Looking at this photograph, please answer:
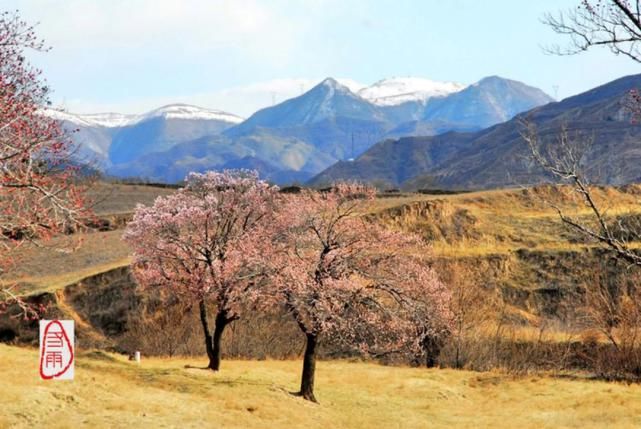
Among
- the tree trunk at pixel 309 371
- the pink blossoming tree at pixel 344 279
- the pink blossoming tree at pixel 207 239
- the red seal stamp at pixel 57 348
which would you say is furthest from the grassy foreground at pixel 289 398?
the red seal stamp at pixel 57 348

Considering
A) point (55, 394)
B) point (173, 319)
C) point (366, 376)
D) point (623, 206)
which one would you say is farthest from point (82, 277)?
point (623, 206)

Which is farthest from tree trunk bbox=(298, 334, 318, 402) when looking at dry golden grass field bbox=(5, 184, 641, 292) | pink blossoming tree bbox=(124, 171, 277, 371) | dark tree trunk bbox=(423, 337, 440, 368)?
dry golden grass field bbox=(5, 184, 641, 292)

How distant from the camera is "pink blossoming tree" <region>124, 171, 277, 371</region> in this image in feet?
115

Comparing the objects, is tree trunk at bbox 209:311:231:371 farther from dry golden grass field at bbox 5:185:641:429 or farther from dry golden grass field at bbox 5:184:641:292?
dry golden grass field at bbox 5:184:641:292

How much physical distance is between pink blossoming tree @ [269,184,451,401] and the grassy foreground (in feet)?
10.00

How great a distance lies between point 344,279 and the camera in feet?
100

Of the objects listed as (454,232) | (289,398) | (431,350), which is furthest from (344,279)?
(454,232)

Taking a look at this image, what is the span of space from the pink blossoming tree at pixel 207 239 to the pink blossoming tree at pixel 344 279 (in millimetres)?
2903

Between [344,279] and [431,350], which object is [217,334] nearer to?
[344,279]

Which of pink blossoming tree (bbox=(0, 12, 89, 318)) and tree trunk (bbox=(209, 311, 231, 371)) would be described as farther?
tree trunk (bbox=(209, 311, 231, 371))

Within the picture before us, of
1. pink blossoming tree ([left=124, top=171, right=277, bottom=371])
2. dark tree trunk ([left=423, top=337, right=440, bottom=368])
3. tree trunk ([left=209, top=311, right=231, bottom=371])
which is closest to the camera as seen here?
pink blossoming tree ([left=124, top=171, right=277, bottom=371])

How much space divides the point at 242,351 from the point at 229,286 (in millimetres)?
19970

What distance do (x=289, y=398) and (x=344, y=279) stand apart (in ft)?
18.4

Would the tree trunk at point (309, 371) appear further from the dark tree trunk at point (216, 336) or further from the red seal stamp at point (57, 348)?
the red seal stamp at point (57, 348)
